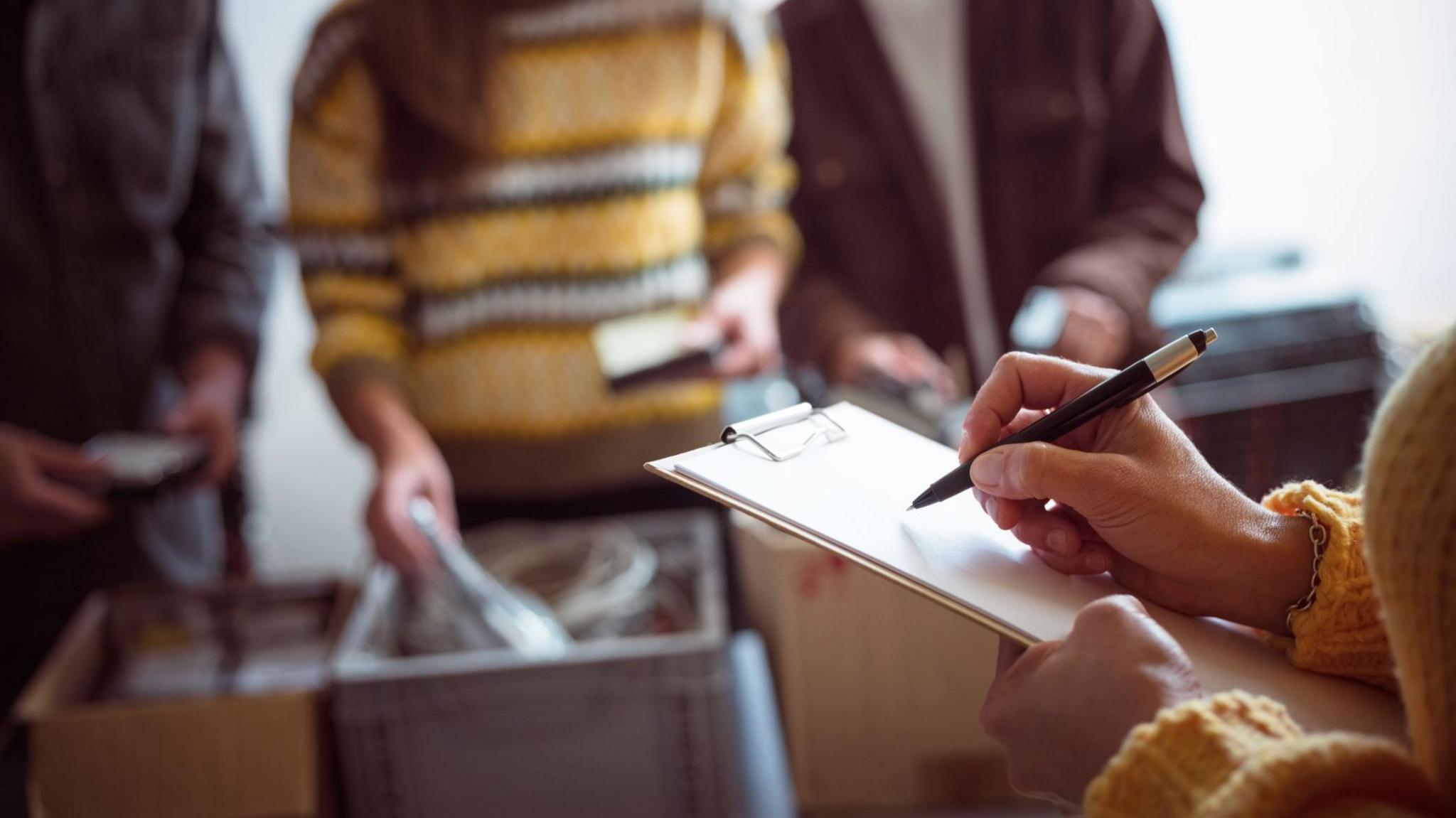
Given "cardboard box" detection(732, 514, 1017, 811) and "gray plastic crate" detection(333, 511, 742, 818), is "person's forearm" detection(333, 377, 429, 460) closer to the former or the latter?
"gray plastic crate" detection(333, 511, 742, 818)

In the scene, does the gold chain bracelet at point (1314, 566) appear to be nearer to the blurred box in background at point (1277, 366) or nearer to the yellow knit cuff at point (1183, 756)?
the yellow knit cuff at point (1183, 756)

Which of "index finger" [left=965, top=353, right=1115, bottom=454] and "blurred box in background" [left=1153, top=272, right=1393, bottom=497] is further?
"blurred box in background" [left=1153, top=272, right=1393, bottom=497]

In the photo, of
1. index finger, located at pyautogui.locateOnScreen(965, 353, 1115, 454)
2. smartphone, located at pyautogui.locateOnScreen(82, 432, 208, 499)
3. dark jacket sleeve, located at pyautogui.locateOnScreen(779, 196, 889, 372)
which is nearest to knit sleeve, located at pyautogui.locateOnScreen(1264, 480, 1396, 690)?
index finger, located at pyautogui.locateOnScreen(965, 353, 1115, 454)

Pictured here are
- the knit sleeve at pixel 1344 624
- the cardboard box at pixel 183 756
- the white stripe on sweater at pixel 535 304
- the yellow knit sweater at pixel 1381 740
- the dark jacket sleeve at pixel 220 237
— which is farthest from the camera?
the dark jacket sleeve at pixel 220 237

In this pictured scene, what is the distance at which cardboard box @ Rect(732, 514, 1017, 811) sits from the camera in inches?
36.6

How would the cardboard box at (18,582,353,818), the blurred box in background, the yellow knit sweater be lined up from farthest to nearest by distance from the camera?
the blurred box in background → the cardboard box at (18,582,353,818) → the yellow knit sweater

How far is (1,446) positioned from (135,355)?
0.20 metres

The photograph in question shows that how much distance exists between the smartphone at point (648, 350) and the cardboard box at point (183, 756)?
407 mm

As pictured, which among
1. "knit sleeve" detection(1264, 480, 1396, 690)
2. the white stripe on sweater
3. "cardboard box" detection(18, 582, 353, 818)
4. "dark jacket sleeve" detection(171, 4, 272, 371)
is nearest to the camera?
"knit sleeve" detection(1264, 480, 1396, 690)

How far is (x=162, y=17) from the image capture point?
117 centimetres

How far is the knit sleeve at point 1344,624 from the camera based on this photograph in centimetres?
41

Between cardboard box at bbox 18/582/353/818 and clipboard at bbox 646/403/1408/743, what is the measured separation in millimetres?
610

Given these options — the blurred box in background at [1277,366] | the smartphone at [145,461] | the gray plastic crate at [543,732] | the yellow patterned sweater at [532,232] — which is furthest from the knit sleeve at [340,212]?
the blurred box in background at [1277,366]

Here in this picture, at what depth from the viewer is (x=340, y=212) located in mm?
1060
